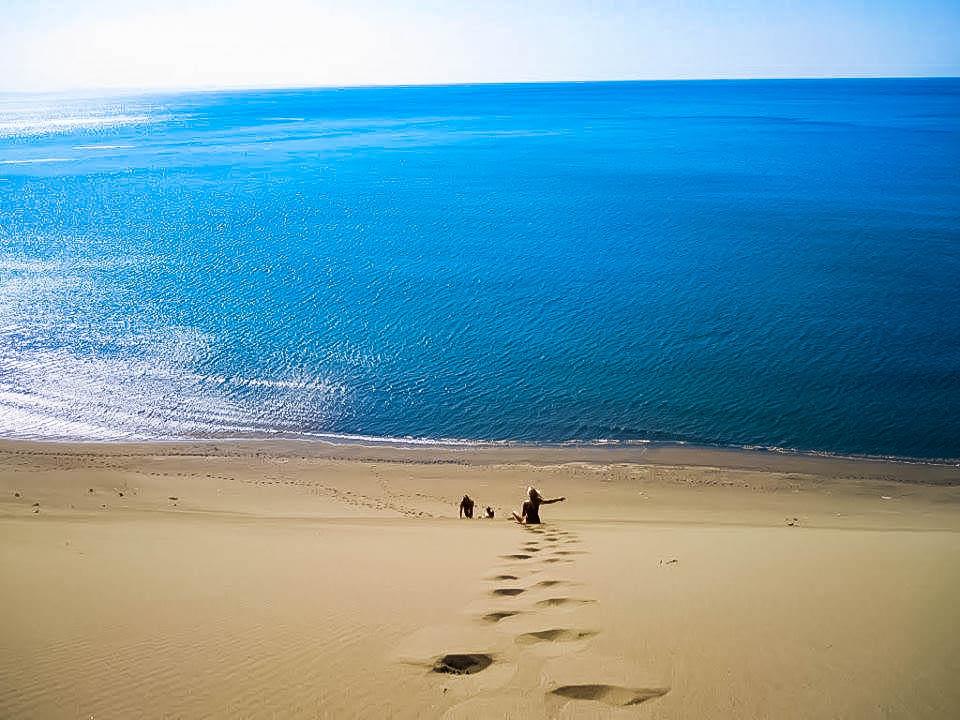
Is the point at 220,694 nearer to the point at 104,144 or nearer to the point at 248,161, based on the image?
the point at 248,161

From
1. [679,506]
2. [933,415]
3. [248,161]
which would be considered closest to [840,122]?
[248,161]

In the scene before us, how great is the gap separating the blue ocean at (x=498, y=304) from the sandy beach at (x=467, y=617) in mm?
9505

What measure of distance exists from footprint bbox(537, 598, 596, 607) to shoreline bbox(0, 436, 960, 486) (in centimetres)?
1465

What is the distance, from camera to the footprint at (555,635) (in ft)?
23.0

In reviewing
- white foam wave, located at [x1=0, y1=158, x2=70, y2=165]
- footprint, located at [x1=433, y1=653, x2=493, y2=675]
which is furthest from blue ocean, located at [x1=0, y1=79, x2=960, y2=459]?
white foam wave, located at [x1=0, y1=158, x2=70, y2=165]

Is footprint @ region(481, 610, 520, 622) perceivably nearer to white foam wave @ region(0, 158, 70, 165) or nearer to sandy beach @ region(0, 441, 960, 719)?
sandy beach @ region(0, 441, 960, 719)

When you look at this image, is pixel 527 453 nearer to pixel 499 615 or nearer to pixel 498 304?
pixel 498 304

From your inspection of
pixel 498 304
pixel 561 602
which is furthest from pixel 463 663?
pixel 498 304

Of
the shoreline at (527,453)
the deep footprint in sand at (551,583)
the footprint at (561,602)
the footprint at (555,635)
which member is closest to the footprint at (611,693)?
the footprint at (555,635)

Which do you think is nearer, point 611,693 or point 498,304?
point 611,693

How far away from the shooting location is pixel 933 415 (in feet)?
80.0

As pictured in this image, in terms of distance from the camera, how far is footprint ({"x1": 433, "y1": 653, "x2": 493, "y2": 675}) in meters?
6.41

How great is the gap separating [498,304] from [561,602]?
30200 mm

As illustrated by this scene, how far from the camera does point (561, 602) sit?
8180mm
